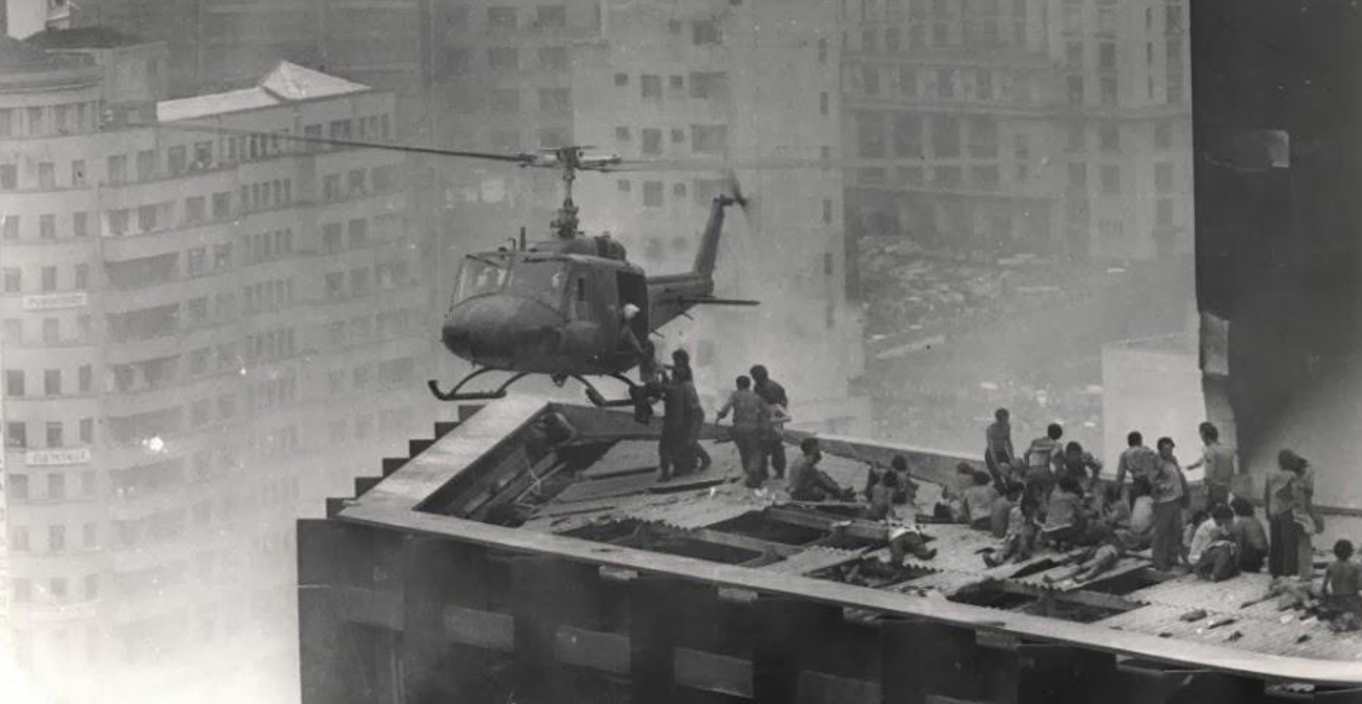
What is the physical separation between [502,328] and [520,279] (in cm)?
66


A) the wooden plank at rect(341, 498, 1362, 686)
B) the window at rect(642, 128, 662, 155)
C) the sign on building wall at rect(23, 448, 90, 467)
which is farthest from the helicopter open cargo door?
the sign on building wall at rect(23, 448, 90, 467)

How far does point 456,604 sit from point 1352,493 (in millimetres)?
10160

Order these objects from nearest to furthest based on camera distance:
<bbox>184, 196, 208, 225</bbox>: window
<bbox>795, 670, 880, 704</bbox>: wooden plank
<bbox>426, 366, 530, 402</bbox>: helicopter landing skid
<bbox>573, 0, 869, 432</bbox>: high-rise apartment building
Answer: <bbox>795, 670, 880, 704</bbox>: wooden plank
<bbox>426, 366, 530, 402</bbox>: helicopter landing skid
<bbox>573, 0, 869, 432</bbox>: high-rise apartment building
<bbox>184, 196, 208, 225</bbox>: window

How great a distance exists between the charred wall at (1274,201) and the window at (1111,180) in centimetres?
3817

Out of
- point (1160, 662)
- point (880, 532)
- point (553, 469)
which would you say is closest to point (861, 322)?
point (553, 469)

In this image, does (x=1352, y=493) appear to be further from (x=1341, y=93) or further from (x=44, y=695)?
(x=44, y=695)

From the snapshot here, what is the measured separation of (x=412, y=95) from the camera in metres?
79.1

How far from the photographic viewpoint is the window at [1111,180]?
69625 millimetres

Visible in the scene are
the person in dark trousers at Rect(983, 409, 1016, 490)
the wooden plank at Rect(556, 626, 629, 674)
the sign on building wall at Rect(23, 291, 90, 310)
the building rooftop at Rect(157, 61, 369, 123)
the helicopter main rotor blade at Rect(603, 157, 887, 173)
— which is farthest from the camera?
the sign on building wall at Rect(23, 291, 90, 310)

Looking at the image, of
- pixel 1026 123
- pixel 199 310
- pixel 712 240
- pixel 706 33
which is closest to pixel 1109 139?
pixel 1026 123

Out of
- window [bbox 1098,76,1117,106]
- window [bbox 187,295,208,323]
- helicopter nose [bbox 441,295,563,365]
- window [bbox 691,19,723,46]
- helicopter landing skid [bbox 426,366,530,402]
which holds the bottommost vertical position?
window [bbox 187,295,208,323]

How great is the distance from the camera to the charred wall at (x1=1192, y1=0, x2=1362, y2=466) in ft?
97.6

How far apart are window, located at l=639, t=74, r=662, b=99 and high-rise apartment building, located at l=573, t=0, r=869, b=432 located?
67 millimetres

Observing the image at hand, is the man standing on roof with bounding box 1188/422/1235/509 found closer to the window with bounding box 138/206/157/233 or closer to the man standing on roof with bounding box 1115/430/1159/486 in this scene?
the man standing on roof with bounding box 1115/430/1159/486
